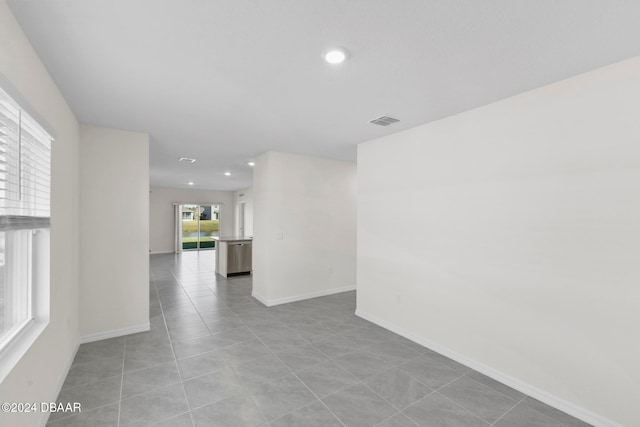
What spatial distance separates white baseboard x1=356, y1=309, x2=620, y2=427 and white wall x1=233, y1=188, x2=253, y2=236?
7.65 meters

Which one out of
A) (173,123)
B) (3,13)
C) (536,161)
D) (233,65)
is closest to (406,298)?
(536,161)

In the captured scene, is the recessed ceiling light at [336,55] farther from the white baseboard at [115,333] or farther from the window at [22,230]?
the white baseboard at [115,333]

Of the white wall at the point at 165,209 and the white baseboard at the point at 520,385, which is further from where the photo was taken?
the white wall at the point at 165,209

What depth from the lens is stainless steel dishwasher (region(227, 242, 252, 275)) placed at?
6605mm

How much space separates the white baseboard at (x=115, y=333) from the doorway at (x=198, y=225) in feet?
25.8

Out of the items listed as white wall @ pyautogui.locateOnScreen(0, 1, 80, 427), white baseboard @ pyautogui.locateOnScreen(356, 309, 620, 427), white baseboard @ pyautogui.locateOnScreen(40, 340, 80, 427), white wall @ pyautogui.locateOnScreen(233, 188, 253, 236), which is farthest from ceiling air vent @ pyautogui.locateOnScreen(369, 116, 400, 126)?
white wall @ pyautogui.locateOnScreen(233, 188, 253, 236)

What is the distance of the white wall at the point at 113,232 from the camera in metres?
3.19

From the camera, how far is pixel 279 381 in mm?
2465

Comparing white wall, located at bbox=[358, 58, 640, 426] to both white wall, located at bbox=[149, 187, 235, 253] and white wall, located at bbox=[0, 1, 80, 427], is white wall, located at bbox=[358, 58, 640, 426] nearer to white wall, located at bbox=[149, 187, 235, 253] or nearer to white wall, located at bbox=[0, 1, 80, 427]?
white wall, located at bbox=[0, 1, 80, 427]

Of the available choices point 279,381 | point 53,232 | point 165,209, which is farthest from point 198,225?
point 279,381

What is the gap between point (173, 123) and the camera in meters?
3.17

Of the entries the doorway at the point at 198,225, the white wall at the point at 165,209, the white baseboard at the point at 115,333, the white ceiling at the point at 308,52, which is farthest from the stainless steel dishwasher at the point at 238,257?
the white wall at the point at 165,209

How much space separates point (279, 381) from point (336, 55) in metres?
2.64

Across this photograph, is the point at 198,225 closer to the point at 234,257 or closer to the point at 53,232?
the point at 234,257
